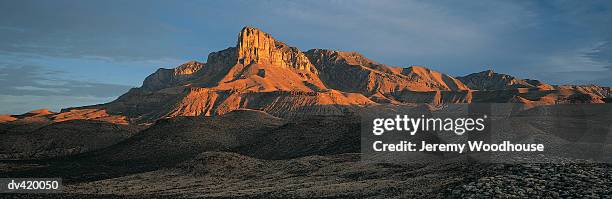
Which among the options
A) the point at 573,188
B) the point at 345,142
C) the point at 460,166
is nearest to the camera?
the point at 573,188

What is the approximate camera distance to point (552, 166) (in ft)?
102

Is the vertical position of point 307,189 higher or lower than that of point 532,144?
lower

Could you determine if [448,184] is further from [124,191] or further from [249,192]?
[124,191]

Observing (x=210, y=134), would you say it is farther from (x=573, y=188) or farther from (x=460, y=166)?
(x=573, y=188)

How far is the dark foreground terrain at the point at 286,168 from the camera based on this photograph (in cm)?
2758

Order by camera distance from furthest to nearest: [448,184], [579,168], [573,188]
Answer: [579,168], [448,184], [573,188]

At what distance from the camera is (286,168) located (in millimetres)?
50000

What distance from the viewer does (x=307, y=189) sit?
1305 inches

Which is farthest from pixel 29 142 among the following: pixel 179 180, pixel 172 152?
pixel 179 180

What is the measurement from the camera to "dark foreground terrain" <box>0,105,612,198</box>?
27578 mm

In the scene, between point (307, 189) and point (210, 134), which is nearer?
point (307, 189)

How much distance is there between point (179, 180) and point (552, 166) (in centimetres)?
3113

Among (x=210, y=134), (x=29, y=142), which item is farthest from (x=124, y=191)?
(x=29, y=142)

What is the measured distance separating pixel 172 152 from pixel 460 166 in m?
52.1
